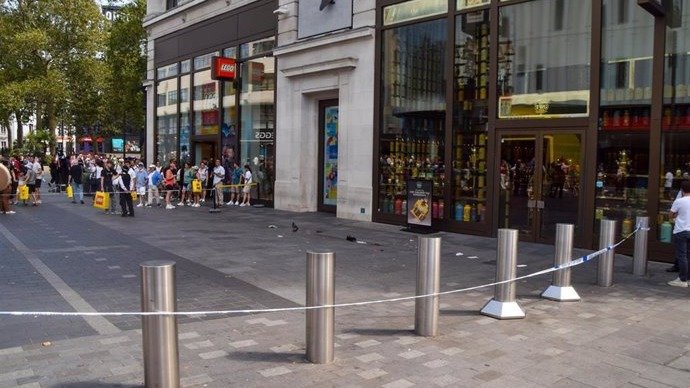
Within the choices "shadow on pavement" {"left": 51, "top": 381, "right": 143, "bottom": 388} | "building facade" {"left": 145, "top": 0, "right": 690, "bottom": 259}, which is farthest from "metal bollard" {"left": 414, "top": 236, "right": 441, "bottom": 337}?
"building facade" {"left": 145, "top": 0, "right": 690, "bottom": 259}

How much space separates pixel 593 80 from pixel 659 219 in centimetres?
282

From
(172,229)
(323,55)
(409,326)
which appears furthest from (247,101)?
(409,326)

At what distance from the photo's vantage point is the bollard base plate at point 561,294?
7.38 meters

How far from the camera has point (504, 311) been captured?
6.52 metres

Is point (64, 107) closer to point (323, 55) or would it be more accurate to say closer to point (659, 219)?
point (323, 55)

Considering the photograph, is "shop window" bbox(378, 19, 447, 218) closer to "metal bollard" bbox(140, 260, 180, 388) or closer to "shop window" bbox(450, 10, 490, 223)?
"shop window" bbox(450, 10, 490, 223)

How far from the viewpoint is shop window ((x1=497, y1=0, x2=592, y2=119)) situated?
38.1 ft

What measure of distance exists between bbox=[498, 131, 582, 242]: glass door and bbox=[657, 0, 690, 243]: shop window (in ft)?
5.04

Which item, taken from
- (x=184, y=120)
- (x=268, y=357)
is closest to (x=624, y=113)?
(x=268, y=357)

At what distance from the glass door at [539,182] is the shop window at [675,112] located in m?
1.54

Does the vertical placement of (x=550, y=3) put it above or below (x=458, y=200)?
above

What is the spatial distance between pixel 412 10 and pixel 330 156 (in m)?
5.26

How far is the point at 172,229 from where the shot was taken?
14141 millimetres

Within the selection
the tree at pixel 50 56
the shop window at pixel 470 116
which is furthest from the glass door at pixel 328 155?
the tree at pixel 50 56
